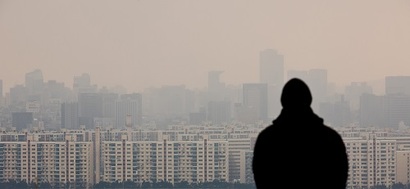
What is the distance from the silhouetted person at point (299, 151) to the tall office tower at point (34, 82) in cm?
4410

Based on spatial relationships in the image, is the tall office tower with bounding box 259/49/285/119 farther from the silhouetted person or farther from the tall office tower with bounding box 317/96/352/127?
the silhouetted person

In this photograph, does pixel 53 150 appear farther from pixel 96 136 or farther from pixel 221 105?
pixel 221 105

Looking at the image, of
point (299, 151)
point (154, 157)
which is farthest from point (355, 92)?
point (299, 151)

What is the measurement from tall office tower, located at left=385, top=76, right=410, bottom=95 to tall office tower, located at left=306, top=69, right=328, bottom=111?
9.18ft

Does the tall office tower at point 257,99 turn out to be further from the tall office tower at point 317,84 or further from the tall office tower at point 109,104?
the tall office tower at point 109,104

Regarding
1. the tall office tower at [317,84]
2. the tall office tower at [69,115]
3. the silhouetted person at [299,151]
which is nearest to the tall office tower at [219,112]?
the tall office tower at [317,84]

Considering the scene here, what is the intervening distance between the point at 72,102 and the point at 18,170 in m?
5.59

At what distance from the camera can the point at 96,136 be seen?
39.0 m

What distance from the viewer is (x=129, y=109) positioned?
1762 inches

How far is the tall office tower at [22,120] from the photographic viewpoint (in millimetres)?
41531

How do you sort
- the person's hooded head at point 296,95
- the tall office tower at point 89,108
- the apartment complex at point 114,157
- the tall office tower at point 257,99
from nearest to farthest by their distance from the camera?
the person's hooded head at point 296,95, the apartment complex at point 114,157, the tall office tower at point 89,108, the tall office tower at point 257,99

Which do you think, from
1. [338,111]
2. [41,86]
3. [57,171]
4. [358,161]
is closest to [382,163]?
[358,161]

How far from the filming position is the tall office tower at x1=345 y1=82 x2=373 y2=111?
4266 cm

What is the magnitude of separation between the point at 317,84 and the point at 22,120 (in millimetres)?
13033
